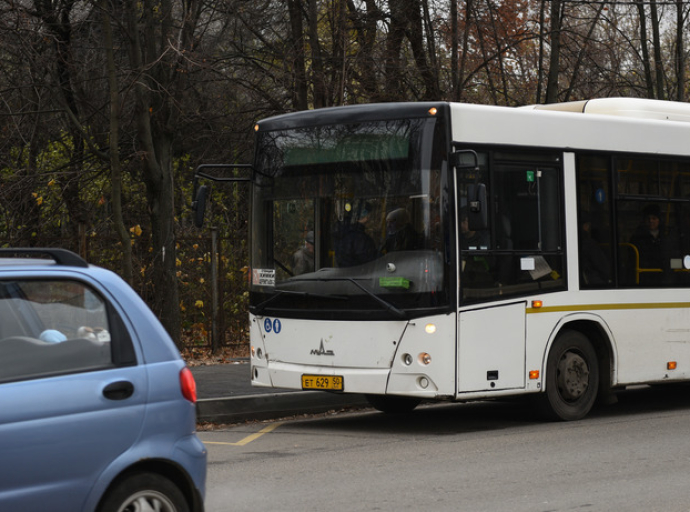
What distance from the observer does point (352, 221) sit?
1086 centimetres

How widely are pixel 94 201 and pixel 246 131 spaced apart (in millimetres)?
3127

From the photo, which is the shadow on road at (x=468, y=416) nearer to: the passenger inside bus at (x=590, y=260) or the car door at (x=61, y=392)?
the passenger inside bus at (x=590, y=260)

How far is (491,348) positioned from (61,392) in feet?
20.9

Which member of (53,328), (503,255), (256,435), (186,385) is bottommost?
(256,435)

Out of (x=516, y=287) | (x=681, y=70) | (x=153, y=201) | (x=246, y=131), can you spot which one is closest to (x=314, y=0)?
(x=246, y=131)

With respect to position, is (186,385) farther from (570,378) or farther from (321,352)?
(570,378)

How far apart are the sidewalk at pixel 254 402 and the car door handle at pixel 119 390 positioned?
6.42m

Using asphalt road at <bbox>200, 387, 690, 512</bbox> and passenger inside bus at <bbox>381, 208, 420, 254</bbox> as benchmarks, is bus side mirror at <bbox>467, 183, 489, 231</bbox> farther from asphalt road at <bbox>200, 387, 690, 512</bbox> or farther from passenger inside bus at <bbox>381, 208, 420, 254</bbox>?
asphalt road at <bbox>200, 387, 690, 512</bbox>

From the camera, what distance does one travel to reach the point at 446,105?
35.0 ft

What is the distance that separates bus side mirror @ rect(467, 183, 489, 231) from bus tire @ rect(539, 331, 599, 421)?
1.87 meters

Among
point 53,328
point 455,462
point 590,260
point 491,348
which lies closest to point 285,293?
point 491,348

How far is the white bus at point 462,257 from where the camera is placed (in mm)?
10539

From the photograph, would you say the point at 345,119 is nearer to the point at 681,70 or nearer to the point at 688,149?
the point at 688,149

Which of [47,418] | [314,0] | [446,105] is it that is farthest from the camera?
[314,0]
